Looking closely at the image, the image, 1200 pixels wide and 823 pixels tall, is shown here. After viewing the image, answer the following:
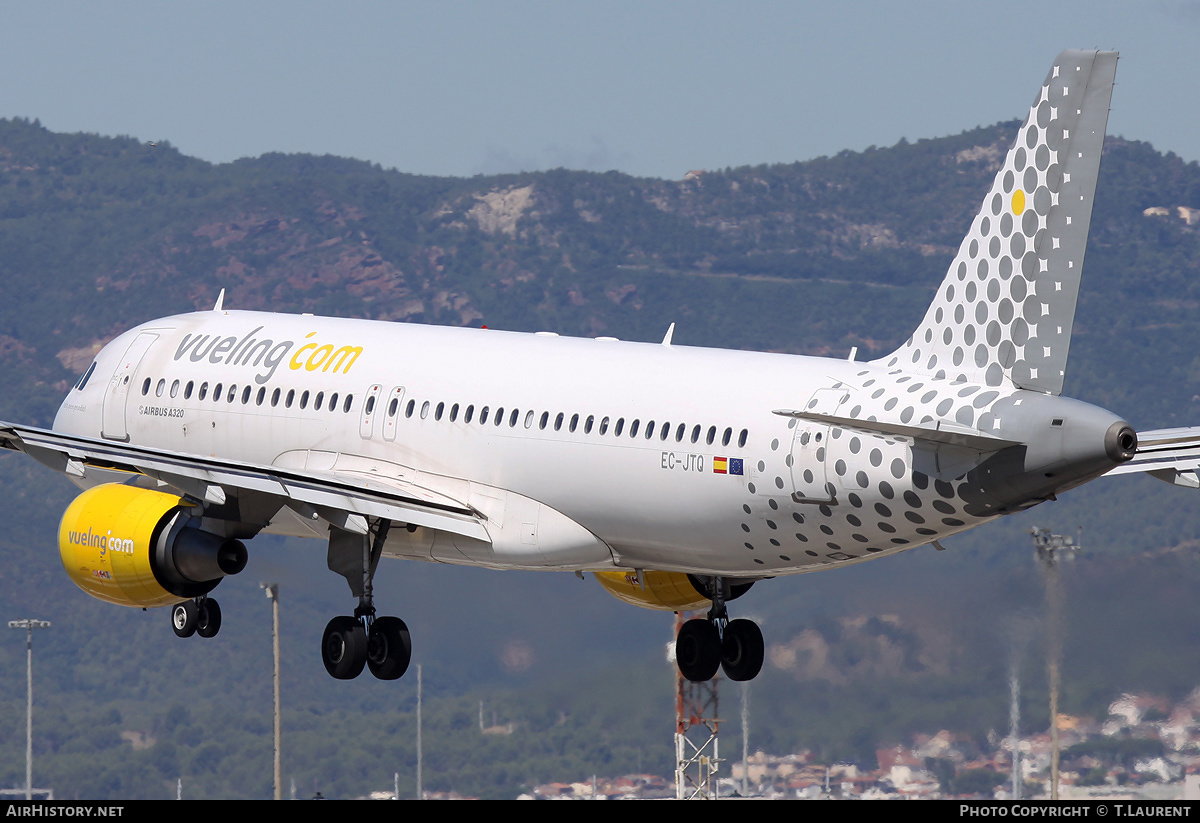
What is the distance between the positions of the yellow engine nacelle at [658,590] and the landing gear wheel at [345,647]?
4732mm

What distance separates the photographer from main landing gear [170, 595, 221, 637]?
39594 millimetres

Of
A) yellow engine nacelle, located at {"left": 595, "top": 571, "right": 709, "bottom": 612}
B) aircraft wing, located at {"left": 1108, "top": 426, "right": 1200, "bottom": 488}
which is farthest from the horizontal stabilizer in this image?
yellow engine nacelle, located at {"left": 595, "top": 571, "right": 709, "bottom": 612}

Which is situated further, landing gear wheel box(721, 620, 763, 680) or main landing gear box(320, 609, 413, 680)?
landing gear wheel box(721, 620, 763, 680)

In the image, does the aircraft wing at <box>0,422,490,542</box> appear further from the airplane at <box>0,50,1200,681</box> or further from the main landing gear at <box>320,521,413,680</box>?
the main landing gear at <box>320,521,413,680</box>

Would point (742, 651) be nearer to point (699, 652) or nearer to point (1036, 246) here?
point (699, 652)

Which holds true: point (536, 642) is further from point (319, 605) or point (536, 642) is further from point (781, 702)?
point (319, 605)

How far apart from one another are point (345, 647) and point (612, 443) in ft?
21.6

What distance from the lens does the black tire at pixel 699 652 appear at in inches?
1480

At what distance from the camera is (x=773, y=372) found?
3203cm

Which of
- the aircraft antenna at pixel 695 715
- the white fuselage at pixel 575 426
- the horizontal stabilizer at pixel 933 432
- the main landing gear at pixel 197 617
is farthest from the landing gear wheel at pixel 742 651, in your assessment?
the aircraft antenna at pixel 695 715

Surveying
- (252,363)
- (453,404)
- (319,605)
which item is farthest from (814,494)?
(319,605)

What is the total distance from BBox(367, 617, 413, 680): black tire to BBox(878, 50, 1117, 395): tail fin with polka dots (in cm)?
1145
